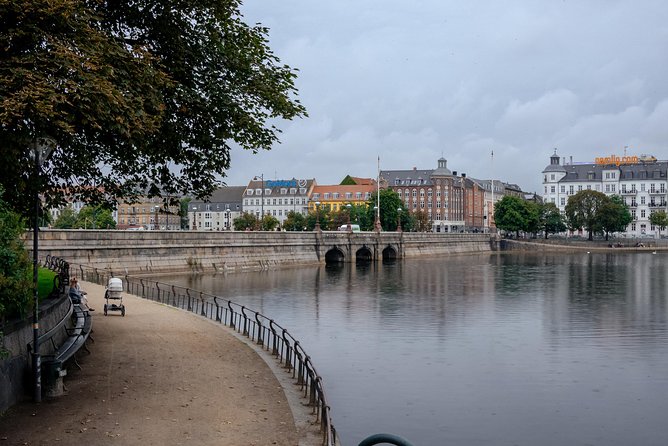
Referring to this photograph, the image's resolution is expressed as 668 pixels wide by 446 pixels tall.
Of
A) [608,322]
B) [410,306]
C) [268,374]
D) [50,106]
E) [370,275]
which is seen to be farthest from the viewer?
[370,275]

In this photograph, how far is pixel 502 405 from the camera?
79.5ft

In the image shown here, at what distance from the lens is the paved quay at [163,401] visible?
1510 centimetres

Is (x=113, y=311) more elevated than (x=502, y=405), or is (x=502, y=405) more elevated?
(x=113, y=311)

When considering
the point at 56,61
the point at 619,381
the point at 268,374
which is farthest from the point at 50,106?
the point at 619,381

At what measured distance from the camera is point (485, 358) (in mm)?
32219

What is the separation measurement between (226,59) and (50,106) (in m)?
9.11

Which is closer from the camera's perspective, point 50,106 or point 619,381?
point 50,106

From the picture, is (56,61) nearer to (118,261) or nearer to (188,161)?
(188,161)

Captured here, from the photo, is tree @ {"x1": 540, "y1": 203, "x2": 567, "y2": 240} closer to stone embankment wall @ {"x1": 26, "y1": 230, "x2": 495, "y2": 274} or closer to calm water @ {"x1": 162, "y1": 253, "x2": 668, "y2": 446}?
stone embankment wall @ {"x1": 26, "y1": 230, "x2": 495, "y2": 274}

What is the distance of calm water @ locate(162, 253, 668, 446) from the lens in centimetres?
2211

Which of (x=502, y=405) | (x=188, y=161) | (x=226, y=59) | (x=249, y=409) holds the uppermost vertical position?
(x=226, y=59)

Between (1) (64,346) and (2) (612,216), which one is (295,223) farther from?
(1) (64,346)

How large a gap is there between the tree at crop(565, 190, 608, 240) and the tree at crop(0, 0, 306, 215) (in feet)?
507

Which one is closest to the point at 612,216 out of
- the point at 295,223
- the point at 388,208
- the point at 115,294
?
the point at 388,208
